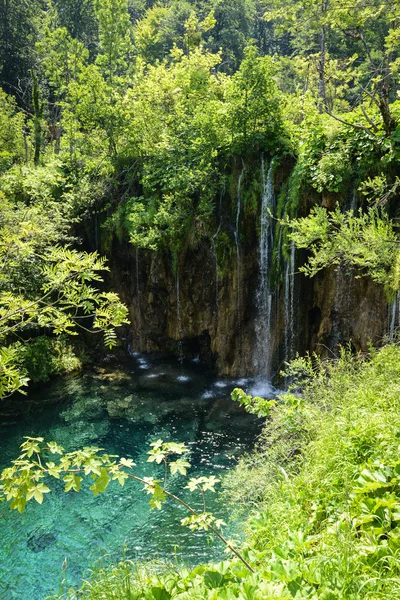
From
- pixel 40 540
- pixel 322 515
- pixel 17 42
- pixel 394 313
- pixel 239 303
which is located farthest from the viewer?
pixel 17 42

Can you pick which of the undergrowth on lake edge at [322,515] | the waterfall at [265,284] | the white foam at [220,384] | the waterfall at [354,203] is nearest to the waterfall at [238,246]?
the waterfall at [265,284]

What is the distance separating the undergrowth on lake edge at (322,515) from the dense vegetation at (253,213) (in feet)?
0.06

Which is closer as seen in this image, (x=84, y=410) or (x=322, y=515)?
(x=322, y=515)

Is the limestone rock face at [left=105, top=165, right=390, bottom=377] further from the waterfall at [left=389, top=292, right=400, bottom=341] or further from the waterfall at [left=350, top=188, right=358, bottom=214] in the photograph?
the waterfall at [left=350, top=188, right=358, bottom=214]

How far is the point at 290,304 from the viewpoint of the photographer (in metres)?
11.4

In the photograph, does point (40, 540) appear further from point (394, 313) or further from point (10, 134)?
point (10, 134)

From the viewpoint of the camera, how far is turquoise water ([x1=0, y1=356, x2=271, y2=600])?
6.28 m

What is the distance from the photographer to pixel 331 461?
13.8 feet

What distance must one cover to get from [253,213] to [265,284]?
2.15 m

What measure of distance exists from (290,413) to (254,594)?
9.93ft

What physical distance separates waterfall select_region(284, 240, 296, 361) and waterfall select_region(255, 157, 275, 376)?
786 mm

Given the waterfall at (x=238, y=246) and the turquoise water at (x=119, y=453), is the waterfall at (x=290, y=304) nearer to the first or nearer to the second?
the turquoise water at (x=119, y=453)

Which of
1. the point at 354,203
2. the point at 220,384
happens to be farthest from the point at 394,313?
the point at 220,384

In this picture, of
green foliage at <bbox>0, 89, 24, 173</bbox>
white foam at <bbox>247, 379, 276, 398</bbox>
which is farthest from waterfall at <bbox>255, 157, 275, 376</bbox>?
green foliage at <bbox>0, 89, 24, 173</bbox>
